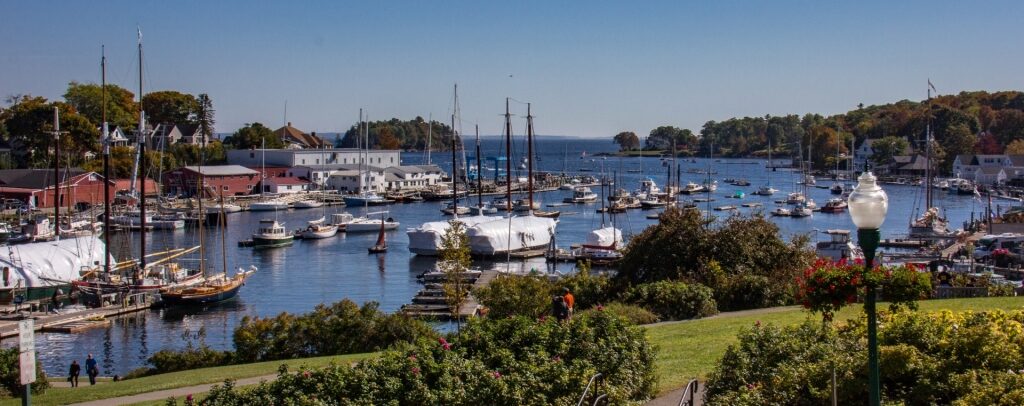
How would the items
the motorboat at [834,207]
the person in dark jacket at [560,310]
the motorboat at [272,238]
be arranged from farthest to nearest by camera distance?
the motorboat at [834,207] → the motorboat at [272,238] → the person in dark jacket at [560,310]

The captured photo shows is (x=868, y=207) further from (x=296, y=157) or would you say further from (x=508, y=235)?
(x=296, y=157)

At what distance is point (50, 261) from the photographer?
A: 5447 centimetres

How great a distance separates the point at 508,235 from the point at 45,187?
4990cm

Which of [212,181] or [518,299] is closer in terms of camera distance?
[518,299]

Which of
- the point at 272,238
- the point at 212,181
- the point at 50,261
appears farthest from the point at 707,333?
the point at 212,181

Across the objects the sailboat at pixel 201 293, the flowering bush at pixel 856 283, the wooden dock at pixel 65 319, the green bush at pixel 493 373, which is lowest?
the wooden dock at pixel 65 319

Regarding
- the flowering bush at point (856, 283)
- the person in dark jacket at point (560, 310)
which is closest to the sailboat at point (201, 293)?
the person in dark jacket at point (560, 310)

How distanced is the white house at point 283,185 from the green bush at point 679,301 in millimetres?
100623

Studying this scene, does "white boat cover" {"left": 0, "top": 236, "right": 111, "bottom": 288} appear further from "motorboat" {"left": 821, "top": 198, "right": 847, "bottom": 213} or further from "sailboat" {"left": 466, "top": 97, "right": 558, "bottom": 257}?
"motorboat" {"left": 821, "top": 198, "right": 847, "bottom": 213}

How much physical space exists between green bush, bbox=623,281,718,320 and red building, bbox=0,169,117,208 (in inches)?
3125

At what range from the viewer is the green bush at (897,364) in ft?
42.0

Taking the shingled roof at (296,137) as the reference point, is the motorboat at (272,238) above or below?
below

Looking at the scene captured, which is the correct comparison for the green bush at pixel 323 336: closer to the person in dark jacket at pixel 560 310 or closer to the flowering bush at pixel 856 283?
the person in dark jacket at pixel 560 310

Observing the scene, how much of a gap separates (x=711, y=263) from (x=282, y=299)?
30417 millimetres
